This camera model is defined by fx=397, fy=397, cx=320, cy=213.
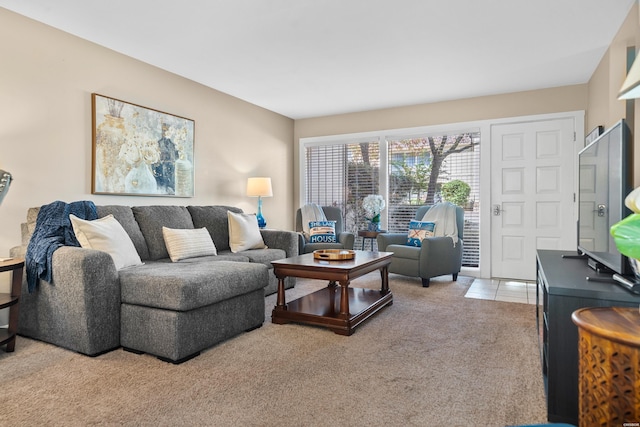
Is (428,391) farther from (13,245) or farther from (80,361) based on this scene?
(13,245)

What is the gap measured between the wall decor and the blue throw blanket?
75 centimetres

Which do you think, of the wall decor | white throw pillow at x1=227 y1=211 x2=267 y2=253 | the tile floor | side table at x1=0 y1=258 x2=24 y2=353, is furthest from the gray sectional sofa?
the tile floor

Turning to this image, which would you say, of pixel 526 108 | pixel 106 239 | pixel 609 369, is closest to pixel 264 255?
pixel 106 239

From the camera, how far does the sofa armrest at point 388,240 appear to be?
4.88 metres

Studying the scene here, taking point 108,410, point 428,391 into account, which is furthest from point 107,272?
point 428,391

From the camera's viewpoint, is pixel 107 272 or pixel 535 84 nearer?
pixel 107 272

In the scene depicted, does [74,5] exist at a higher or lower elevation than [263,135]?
higher

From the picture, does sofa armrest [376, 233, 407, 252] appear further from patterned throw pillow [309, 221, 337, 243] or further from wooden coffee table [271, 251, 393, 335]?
wooden coffee table [271, 251, 393, 335]

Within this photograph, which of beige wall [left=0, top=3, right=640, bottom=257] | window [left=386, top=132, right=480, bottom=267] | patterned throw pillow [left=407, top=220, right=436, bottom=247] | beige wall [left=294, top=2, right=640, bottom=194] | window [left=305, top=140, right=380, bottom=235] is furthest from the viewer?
window [left=305, top=140, right=380, bottom=235]

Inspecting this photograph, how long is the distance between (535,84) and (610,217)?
3259 millimetres

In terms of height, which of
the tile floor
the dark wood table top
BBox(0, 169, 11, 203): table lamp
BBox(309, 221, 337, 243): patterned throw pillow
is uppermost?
BBox(0, 169, 11, 203): table lamp

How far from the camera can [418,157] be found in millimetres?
5566

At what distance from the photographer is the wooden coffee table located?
283 centimetres

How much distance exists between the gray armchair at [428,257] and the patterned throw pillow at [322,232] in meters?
0.65
